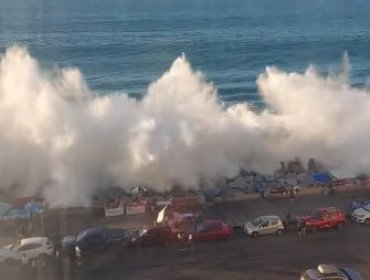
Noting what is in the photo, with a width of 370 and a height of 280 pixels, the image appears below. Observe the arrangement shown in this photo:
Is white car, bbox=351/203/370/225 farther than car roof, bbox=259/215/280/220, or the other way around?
white car, bbox=351/203/370/225

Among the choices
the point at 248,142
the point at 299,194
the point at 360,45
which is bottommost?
the point at 299,194

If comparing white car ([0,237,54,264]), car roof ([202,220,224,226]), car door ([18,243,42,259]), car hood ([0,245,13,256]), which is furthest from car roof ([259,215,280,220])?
car hood ([0,245,13,256])

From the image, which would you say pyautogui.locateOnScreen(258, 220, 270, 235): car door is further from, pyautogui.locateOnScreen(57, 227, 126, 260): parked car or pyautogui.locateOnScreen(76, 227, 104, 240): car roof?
pyautogui.locateOnScreen(76, 227, 104, 240): car roof

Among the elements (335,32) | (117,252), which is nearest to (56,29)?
(335,32)

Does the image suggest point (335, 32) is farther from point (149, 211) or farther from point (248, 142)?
point (149, 211)

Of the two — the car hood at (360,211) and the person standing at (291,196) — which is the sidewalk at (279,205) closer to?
the person standing at (291,196)

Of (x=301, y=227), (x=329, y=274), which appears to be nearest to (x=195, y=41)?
(x=301, y=227)

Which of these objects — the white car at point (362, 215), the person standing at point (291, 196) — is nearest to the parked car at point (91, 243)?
the person standing at point (291, 196)
